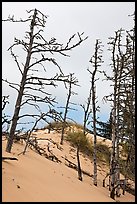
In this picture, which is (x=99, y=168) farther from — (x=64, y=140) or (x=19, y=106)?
(x=19, y=106)

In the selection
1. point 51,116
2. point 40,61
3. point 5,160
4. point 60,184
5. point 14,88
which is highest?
point 40,61

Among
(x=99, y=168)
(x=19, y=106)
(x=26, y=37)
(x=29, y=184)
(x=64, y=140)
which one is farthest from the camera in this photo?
(x=64, y=140)

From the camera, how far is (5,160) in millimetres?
10367

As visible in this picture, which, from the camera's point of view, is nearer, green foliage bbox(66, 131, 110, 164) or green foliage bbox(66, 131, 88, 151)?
green foliage bbox(66, 131, 110, 164)

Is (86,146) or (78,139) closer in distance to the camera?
(86,146)

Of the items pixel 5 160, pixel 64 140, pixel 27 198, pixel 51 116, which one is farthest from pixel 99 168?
pixel 27 198

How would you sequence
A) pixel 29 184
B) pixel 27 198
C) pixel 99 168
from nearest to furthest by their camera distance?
1. pixel 27 198
2. pixel 29 184
3. pixel 99 168

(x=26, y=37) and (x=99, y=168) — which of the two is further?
(x=99, y=168)

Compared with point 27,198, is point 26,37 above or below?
above

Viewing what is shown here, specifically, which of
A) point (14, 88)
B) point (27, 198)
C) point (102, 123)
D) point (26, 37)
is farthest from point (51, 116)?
point (102, 123)

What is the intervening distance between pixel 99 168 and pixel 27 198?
15712 millimetres

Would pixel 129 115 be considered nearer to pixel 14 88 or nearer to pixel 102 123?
pixel 14 88

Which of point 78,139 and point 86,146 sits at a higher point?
point 78,139

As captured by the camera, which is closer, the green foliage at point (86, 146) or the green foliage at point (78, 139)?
the green foliage at point (86, 146)
